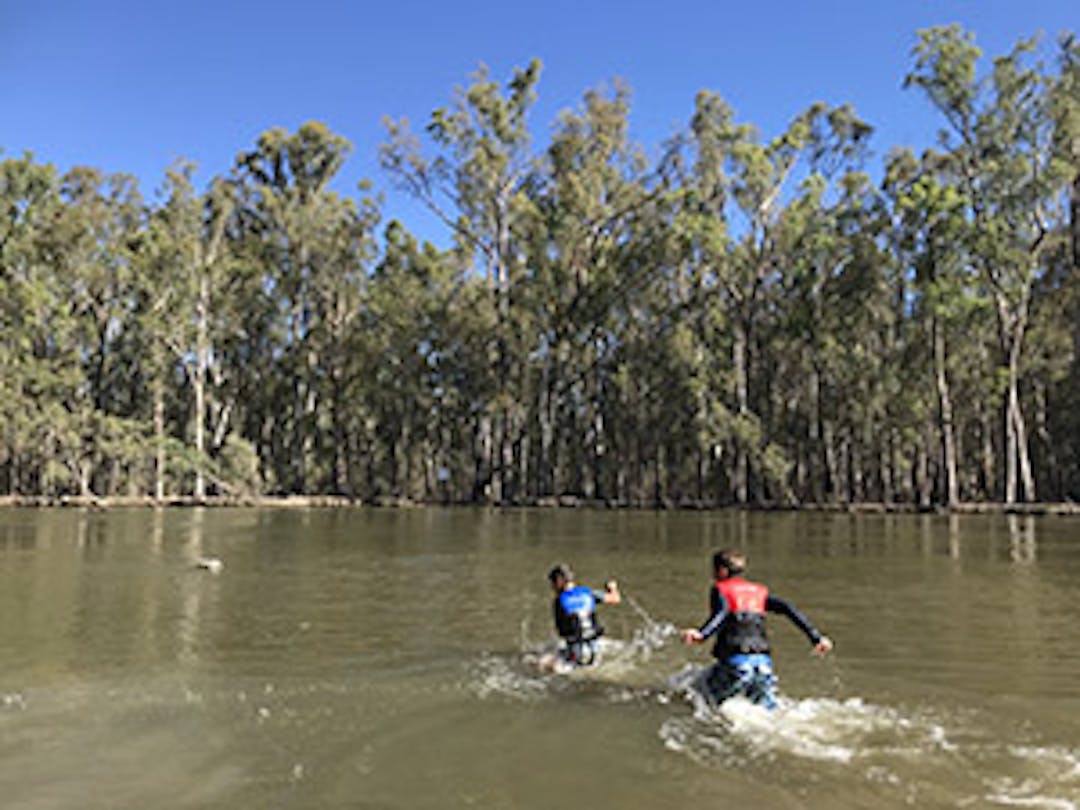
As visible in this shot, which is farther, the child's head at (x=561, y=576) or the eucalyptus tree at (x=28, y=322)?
the eucalyptus tree at (x=28, y=322)

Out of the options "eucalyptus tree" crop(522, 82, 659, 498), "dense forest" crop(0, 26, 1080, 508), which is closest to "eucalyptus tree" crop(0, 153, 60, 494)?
"dense forest" crop(0, 26, 1080, 508)

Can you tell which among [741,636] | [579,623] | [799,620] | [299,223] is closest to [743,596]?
[741,636]

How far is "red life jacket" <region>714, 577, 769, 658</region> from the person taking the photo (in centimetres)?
713

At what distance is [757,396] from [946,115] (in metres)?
20.3

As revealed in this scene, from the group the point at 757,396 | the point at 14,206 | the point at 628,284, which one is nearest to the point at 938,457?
the point at 757,396

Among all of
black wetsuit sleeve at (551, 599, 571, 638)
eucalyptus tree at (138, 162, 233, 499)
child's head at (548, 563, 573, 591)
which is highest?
eucalyptus tree at (138, 162, 233, 499)

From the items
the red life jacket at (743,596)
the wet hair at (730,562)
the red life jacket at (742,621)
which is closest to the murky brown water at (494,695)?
the red life jacket at (742,621)

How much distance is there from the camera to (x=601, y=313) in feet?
175

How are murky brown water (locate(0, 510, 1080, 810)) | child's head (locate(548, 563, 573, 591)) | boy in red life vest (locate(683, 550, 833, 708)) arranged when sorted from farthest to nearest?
child's head (locate(548, 563, 573, 591)), boy in red life vest (locate(683, 550, 833, 708)), murky brown water (locate(0, 510, 1080, 810))

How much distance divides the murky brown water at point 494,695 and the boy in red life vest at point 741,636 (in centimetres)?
18

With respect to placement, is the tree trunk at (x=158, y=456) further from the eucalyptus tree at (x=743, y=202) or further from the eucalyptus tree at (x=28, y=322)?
the eucalyptus tree at (x=743, y=202)

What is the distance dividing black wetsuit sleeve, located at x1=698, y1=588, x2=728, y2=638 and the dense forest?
1467 inches

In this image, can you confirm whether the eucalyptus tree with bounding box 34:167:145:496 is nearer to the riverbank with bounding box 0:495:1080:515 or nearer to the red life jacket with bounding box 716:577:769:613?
the riverbank with bounding box 0:495:1080:515

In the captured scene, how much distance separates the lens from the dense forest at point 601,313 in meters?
43.0
